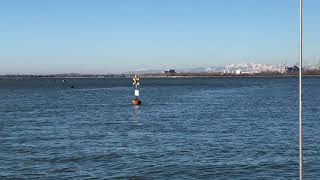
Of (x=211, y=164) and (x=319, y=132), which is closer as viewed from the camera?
(x=211, y=164)

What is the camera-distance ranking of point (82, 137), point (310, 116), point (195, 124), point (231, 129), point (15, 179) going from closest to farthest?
point (15, 179)
point (82, 137)
point (231, 129)
point (195, 124)
point (310, 116)

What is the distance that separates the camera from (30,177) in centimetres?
3366

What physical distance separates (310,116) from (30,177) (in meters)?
47.6

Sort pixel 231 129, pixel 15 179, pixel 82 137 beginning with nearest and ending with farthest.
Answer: pixel 15 179, pixel 82 137, pixel 231 129

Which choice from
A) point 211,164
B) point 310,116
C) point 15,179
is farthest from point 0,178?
point 310,116

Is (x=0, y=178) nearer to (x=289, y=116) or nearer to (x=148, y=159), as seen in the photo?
(x=148, y=159)

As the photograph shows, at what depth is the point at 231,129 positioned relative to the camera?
2261 inches

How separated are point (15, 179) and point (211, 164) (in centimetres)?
1261

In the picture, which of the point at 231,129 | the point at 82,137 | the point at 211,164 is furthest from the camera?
the point at 231,129

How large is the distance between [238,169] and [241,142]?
11734 mm

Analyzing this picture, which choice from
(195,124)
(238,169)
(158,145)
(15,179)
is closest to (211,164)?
(238,169)

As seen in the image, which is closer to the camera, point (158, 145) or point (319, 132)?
point (158, 145)

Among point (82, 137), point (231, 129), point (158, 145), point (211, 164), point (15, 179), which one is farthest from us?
point (231, 129)

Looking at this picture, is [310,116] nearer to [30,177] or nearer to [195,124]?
[195,124]
